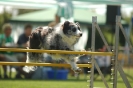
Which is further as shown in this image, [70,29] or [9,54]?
[9,54]

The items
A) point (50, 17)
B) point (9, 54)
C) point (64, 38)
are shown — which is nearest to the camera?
A: point (64, 38)

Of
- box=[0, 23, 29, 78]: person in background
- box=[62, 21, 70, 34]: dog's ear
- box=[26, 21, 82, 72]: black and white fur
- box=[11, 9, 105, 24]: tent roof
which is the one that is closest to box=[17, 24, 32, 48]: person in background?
box=[0, 23, 29, 78]: person in background

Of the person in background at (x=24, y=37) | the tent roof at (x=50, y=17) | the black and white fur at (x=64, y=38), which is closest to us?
the black and white fur at (x=64, y=38)

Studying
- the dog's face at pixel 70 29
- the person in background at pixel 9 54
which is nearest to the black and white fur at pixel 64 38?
the dog's face at pixel 70 29

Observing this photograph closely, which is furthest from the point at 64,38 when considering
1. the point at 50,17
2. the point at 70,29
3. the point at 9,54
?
the point at 50,17

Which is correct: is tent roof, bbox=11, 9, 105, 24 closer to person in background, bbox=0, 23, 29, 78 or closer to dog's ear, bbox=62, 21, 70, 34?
person in background, bbox=0, 23, 29, 78

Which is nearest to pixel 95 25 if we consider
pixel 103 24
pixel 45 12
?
pixel 103 24

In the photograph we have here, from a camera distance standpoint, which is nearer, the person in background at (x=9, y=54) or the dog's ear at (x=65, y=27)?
the dog's ear at (x=65, y=27)

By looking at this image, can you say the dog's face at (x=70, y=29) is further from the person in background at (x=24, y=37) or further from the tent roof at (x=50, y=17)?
the tent roof at (x=50, y=17)

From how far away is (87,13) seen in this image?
22.2m

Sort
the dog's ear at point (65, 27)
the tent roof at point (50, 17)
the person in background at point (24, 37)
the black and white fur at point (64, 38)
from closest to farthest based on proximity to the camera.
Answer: the black and white fur at point (64, 38) < the dog's ear at point (65, 27) < the person in background at point (24, 37) < the tent roof at point (50, 17)

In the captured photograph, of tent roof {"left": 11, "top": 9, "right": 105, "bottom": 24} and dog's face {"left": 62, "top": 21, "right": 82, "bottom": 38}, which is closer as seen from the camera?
dog's face {"left": 62, "top": 21, "right": 82, "bottom": 38}

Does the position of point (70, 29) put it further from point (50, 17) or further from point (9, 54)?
point (50, 17)

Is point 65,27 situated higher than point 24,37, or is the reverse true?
point 65,27
